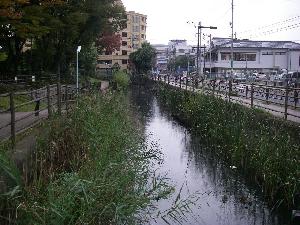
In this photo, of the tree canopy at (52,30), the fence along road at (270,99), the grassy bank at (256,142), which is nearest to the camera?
the grassy bank at (256,142)

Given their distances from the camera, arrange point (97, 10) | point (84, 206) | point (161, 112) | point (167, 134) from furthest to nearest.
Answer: point (97, 10) → point (161, 112) → point (167, 134) → point (84, 206)

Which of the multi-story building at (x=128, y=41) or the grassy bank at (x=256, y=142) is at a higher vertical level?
the multi-story building at (x=128, y=41)

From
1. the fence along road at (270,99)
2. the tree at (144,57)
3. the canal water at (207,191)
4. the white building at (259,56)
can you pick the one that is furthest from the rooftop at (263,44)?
the canal water at (207,191)

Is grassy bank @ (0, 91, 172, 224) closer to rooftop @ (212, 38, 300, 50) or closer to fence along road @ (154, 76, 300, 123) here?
fence along road @ (154, 76, 300, 123)

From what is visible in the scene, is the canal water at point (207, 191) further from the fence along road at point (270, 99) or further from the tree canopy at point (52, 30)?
the tree canopy at point (52, 30)

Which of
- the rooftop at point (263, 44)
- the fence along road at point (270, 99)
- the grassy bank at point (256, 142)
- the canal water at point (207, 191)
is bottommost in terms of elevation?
the canal water at point (207, 191)

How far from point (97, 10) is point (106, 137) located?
87.3ft

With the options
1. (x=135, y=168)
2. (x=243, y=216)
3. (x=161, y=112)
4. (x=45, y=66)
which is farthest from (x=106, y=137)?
(x=45, y=66)

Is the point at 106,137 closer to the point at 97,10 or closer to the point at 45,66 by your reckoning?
the point at 97,10

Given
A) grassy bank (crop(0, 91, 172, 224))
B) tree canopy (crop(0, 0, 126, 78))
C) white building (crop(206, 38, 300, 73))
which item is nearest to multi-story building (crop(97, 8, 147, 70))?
white building (crop(206, 38, 300, 73))

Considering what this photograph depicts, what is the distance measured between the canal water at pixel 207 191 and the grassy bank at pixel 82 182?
0.86 metres

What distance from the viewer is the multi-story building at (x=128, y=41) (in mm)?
103062

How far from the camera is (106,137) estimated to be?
9.38m

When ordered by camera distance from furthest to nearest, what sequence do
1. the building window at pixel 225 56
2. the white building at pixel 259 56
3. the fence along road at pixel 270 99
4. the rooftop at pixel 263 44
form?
the building window at pixel 225 56, the rooftop at pixel 263 44, the white building at pixel 259 56, the fence along road at pixel 270 99
